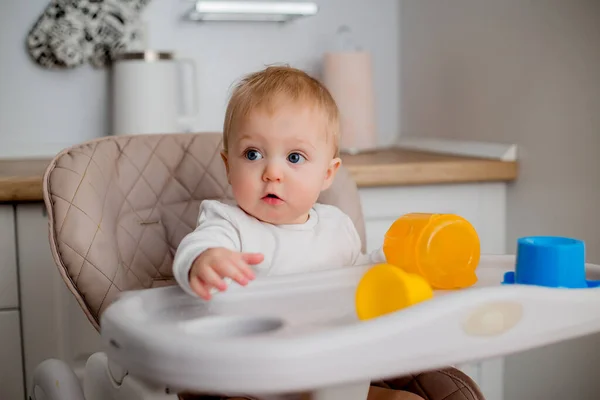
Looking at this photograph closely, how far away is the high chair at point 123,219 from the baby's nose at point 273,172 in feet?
0.79

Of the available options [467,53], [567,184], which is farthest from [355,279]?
[467,53]

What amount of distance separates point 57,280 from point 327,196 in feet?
1.83

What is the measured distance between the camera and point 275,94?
0.94 m

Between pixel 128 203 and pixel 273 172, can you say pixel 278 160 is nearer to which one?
pixel 273 172

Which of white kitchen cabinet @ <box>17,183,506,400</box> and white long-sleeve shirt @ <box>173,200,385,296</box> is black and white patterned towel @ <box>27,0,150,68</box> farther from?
white long-sleeve shirt @ <box>173,200,385,296</box>

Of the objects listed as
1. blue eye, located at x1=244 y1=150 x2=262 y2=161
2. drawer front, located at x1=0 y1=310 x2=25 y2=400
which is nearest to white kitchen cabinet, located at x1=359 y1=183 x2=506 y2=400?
blue eye, located at x1=244 y1=150 x2=262 y2=161

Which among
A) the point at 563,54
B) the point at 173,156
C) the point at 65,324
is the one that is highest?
the point at 563,54

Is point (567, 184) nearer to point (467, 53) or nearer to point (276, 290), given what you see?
point (467, 53)

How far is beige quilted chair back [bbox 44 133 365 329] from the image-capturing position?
37.7 inches

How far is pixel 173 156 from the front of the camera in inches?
44.6

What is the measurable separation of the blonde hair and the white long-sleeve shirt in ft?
0.35

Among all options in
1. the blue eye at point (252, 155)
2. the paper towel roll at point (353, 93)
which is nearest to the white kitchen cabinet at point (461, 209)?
the paper towel roll at point (353, 93)

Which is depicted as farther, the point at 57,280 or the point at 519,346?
the point at 57,280

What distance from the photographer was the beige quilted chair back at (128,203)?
957 mm
